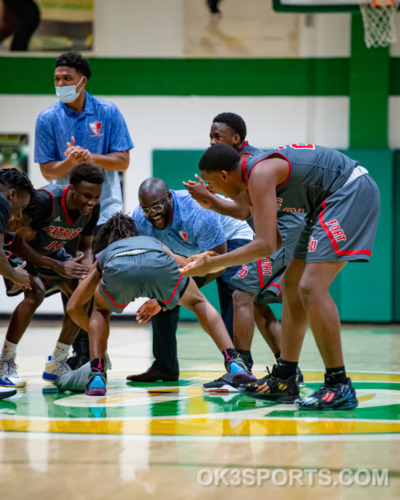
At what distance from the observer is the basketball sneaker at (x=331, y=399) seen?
403cm

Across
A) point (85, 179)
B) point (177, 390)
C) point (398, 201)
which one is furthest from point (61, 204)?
point (398, 201)

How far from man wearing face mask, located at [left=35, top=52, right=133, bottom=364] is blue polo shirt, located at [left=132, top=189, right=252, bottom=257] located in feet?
1.48

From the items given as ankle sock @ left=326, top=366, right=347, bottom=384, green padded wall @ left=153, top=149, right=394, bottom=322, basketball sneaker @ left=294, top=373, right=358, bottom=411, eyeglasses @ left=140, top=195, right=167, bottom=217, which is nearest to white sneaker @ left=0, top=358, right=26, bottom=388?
eyeglasses @ left=140, top=195, right=167, bottom=217

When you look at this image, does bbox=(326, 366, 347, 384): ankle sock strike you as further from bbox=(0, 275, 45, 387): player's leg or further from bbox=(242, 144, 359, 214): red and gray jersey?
bbox=(0, 275, 45, 387): player's leg

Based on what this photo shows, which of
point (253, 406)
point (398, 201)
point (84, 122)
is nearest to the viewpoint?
point (253, 406)

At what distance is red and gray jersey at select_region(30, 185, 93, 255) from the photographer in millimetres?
5156

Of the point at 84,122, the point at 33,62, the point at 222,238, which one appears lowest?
the point at 222,238

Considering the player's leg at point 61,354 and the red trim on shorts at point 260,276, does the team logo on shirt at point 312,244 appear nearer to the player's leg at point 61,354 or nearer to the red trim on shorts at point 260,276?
the red trim on shorts at point 260,276

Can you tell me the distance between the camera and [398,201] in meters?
9.69

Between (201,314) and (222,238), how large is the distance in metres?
0.68

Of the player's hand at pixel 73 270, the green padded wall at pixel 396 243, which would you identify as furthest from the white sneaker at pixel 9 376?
the green padded wall at pixel 396 243

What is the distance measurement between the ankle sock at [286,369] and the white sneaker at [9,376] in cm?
172

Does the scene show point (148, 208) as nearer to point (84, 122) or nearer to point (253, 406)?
point (84, 122)

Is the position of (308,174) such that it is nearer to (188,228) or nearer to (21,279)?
(188,228)
